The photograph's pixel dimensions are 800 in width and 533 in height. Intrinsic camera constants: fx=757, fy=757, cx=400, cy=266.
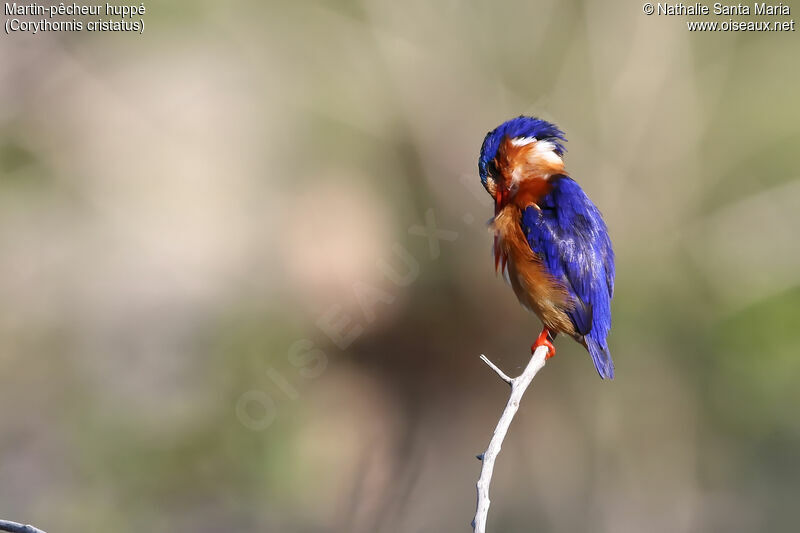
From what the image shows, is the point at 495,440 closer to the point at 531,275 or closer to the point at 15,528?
the point at 531,275

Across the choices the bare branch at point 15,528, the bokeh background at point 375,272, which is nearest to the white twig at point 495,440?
the bare branch at point 15,528

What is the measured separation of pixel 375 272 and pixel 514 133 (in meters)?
2.51

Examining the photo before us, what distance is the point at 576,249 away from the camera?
2125 millimetres

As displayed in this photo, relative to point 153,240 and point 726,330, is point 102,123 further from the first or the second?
point 726,330

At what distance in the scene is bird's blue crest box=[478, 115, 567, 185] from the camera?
206 cm

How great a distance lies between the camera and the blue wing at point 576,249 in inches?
82.8

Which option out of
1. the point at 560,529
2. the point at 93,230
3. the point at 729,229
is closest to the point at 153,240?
the point at 93,230

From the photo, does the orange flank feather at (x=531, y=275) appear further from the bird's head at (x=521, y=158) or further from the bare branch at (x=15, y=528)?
the bare branch at (x=15, y=528)

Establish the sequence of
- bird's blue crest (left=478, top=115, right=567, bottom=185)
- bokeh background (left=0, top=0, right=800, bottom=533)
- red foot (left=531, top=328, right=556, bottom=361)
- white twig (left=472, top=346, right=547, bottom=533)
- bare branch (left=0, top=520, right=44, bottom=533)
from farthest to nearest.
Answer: bokeh background (left=0, top=0, right=800, bottom=533)
red foot (left=531, top=328, right=556, bottom=361)
bird's blue crest (left=478, top=115, right=567, bottom=185)
white twig (left=472, top=346, right=547, bottom=533)
bare branch (left=0, top=520, right=44, bottom=533)

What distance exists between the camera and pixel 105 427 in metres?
4.22

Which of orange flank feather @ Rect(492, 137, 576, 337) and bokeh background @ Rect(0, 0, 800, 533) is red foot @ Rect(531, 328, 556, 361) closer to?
orange flank feather @ Rect(492, 137, 576, 337)

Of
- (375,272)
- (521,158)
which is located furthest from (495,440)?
(375,272)

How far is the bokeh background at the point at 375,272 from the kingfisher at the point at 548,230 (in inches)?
83.3

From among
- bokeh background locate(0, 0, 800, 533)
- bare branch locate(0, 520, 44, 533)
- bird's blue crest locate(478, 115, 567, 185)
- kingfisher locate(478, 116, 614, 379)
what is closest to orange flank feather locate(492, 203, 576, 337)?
kingfisher locate(478, 116, 614, 379)
